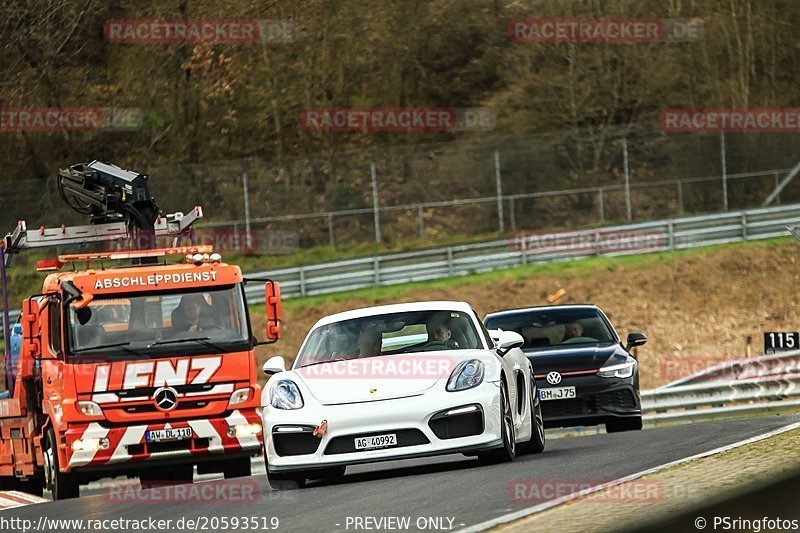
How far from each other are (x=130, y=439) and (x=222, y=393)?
1092mm

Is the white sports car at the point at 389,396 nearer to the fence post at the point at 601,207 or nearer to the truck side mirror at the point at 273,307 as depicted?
the truck side mirror at the point at 273,307

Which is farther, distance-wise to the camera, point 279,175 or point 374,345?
point 279,175

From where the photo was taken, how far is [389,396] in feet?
37.9

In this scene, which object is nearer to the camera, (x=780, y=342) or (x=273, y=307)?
(x=273, y=307)

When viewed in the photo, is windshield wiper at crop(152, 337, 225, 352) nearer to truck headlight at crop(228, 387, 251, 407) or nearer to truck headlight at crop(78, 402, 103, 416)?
truck headlight at crop(228, 387, 251, 407)

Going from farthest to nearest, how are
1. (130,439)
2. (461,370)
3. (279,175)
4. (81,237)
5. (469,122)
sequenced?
1. (469,122)
2. (279,175)
3. (81,237)
4. (130,439)
5. (461,370)

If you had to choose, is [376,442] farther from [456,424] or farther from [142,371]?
[142,371]

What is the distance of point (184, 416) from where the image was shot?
15.2 m

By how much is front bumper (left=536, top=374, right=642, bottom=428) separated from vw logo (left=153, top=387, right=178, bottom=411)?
4248 mm

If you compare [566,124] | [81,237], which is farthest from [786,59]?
[81,237]

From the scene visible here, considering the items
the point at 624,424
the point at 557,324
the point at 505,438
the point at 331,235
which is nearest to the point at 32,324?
the point at 505,438

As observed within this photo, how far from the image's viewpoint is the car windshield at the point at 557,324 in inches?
696

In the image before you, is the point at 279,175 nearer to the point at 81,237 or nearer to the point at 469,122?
the point at 469,122

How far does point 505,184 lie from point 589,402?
2613 cm
